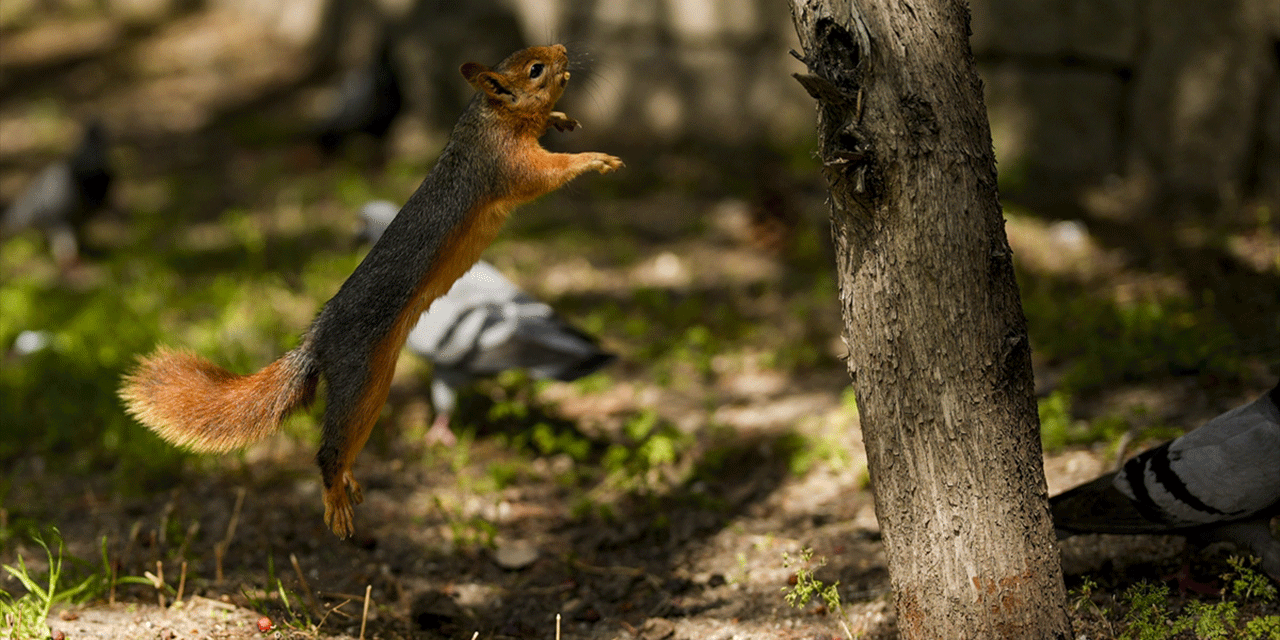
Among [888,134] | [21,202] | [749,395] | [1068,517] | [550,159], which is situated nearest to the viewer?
[888,134]

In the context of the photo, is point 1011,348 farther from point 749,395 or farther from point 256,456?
point 256,456

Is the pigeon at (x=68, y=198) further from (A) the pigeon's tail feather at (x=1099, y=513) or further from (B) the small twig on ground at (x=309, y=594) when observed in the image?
(A) the pigeon's tail feather at (x=1099, y=513)

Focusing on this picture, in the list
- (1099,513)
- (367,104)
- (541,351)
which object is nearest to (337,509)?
(541,351)

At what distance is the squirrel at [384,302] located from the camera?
2.22m

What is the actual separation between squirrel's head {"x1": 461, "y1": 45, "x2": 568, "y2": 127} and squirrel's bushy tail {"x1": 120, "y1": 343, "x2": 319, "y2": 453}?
762 mm

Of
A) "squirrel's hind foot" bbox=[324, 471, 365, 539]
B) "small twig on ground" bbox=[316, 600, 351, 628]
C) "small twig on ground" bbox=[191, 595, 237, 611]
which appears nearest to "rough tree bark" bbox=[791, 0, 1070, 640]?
"squirrel's hind foot" bbox=[324, 471, 365, 539]

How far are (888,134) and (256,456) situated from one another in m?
3.09

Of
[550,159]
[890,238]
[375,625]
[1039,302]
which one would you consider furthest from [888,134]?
[1039,302]

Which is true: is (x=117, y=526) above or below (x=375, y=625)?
above

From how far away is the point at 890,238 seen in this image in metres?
2.12

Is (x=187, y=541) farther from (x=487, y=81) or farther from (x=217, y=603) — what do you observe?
(x=487, y=81)

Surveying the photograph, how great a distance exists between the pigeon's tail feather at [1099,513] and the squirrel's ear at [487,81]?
180 centimetres

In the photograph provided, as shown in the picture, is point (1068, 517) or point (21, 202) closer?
point (1068, 517)

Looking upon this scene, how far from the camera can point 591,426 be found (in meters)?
4.31
